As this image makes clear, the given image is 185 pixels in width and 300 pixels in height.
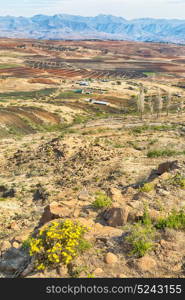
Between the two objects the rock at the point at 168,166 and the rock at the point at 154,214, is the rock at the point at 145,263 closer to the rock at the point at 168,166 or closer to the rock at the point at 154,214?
the rock at the point at 154,214

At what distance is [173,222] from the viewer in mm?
10766

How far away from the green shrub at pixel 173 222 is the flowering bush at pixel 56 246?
3.19 m

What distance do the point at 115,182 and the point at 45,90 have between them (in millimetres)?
90865

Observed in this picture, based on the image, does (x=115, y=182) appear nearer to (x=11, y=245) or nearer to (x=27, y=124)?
(x=11, y=245)

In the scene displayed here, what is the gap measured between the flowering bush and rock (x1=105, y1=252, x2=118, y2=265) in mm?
811

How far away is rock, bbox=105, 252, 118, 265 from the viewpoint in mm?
9164

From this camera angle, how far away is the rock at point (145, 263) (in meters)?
8.73

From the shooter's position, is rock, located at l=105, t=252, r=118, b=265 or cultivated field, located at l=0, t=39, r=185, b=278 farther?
rock, located at l=105, t=252, r=118, b=265

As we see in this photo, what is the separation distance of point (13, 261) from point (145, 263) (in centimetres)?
523

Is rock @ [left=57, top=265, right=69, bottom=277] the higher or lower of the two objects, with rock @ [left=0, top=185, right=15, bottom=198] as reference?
higher

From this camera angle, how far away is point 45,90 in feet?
349

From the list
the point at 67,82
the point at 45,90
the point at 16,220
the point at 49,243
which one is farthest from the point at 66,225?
the point at 67,82

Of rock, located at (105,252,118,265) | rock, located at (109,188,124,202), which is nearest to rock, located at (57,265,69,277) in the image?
rock, located at (105,252,118,265)

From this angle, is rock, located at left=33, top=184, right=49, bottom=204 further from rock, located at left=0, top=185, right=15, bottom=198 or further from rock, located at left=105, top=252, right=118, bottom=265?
rock, located at left=105, top=252, right=118, bottom=265
